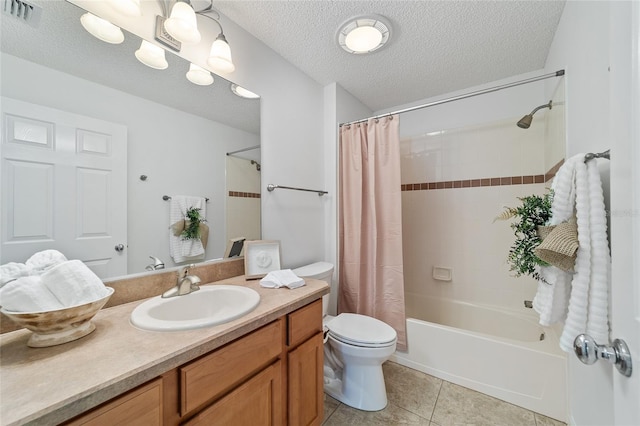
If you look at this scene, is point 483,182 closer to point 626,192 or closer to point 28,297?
point 626,192

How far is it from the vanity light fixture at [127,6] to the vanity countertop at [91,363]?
120 centimetres

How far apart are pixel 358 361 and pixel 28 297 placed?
1.48 meters

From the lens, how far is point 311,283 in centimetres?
135

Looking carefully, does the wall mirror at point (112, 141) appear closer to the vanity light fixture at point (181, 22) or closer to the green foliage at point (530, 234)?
the vanity light fixture at point (181, 22)

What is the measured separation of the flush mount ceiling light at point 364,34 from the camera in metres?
1.46

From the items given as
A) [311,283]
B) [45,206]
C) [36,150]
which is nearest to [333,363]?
[311,283]

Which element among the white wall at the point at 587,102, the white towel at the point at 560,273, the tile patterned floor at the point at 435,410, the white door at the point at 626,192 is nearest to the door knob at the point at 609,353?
the white door at the point at 626,192

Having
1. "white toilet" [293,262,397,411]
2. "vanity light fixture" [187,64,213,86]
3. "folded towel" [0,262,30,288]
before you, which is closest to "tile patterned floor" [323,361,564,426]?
"white toilet" [293,262,397,411]

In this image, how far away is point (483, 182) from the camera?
222 cm

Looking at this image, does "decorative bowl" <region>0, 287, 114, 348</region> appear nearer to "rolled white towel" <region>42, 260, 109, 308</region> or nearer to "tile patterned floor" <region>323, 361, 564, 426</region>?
"rolled white towel" <region>42, 260, 109, 308</region>

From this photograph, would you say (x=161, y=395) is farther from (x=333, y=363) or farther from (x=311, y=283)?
(x=333, y=363)

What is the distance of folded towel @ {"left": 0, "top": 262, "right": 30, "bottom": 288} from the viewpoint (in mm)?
674

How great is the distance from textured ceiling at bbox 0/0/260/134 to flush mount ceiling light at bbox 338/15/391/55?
32.3 inches


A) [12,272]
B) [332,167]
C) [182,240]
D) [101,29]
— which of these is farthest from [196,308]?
[332,167]
